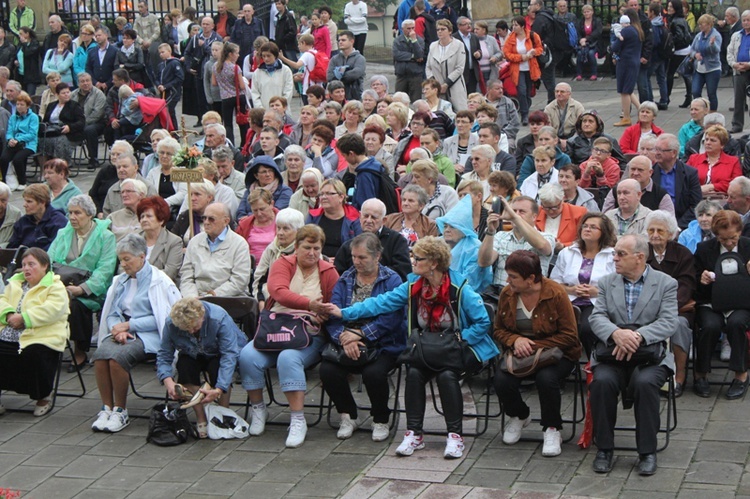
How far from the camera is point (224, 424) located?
8.34m

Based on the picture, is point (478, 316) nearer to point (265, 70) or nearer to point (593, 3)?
point (265, 70)

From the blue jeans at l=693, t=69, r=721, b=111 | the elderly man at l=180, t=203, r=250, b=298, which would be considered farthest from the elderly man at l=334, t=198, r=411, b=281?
the blue jeans at l=693, t=69, r=721, b=111

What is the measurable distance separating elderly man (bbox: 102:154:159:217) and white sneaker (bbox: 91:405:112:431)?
302cm

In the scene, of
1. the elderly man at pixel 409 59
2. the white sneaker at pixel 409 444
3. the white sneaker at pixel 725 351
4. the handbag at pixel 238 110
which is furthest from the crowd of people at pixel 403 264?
the elderly man at pixel 409 59

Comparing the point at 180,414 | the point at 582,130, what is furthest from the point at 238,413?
the point at 582,130

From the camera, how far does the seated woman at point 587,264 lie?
8539 millimetres

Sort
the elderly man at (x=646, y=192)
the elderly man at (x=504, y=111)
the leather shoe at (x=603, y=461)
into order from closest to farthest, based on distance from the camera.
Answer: the leather shoe at (x=603, y=461) → the elderly man at (x=646, y=192) → the elderly man at (x=504, y=111)

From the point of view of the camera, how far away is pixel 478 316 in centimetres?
782

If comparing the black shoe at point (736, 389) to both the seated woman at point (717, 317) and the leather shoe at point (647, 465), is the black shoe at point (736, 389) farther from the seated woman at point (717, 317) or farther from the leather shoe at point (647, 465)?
the leather shoe at point (647, 465)

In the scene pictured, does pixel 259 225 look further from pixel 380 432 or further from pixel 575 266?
pixel 575 266

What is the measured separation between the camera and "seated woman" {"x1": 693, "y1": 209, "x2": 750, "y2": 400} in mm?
8367

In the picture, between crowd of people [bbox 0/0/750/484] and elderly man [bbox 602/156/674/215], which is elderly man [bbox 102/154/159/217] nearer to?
crowd of people [bbox 0/0/750/484]

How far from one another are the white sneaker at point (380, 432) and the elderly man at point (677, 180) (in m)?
3.84

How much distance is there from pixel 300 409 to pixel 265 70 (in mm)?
9387
